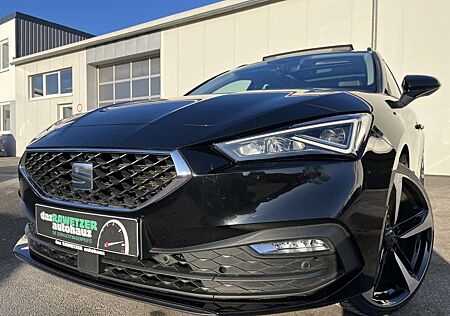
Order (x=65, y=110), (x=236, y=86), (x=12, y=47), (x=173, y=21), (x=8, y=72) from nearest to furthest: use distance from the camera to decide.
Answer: (x=236, y=86), (x=173, y=21), (x=65, y=110), (x=12, y=47), (x=8, y=72)

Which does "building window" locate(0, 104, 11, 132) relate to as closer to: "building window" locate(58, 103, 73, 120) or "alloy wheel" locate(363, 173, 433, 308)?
"building window" locate(58, 103, 73, 120)

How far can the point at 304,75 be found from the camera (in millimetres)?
2646

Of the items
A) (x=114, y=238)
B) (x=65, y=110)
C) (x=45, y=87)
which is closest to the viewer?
(x=114, y=238)

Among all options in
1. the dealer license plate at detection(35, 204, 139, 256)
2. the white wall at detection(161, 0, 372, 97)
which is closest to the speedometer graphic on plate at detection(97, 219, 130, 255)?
the dealer license plate at detection(35, 204, 139, 256)

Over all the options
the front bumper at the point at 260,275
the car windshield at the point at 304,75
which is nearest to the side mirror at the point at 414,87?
the car windshield at the point at 304,75

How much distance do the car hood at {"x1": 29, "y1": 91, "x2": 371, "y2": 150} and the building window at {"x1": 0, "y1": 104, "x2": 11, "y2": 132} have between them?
18830 mm

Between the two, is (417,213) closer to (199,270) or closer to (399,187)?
(399,187)

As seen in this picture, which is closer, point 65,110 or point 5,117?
point 65,110

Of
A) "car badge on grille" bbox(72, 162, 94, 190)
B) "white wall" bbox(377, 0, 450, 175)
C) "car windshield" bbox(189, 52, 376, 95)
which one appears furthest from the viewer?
"white wall" bbox(377, 0, 450, 175)

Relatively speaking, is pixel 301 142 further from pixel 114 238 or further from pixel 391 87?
pixel 391 87

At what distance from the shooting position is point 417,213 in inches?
81.5

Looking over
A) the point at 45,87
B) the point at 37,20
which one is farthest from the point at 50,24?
the point at 45,87

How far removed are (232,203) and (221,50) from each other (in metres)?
10.1

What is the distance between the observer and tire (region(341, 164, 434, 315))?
1.64m
